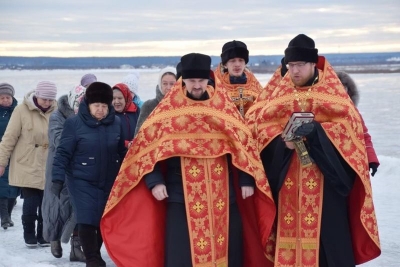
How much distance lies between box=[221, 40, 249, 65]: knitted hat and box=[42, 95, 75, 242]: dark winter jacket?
1.53m

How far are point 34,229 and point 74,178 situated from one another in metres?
1.83

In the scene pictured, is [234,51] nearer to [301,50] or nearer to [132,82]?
[301,50]

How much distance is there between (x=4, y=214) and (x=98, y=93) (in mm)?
3345

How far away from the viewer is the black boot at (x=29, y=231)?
7758mm

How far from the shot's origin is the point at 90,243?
631 centimetres

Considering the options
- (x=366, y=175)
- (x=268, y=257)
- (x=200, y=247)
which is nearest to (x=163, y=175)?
(x=200, y=247)

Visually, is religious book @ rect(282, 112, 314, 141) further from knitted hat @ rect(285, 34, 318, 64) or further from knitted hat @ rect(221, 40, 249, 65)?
knitted hat @ rect(221, 40, 249, 65)

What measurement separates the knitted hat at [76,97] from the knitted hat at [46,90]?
54 cm

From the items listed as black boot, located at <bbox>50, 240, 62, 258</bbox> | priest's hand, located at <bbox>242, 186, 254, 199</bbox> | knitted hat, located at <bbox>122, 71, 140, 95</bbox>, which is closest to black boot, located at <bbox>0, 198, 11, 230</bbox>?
black boot, located at <bbox>50, 240, 62, 258</bbox>

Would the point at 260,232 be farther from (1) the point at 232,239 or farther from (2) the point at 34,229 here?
(2) the point at 34,229

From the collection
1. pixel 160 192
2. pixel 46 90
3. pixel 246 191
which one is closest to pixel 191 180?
pixel 160 192

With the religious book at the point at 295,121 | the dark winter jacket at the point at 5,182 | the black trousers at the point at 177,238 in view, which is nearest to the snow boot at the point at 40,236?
the dark winter jacket at the point at 5,182

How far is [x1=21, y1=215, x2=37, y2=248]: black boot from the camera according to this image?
776 centimetres

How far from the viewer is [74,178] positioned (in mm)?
6254
